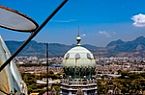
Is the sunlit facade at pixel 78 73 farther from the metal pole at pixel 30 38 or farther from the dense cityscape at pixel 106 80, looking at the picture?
the metal pole at pixel 30 38

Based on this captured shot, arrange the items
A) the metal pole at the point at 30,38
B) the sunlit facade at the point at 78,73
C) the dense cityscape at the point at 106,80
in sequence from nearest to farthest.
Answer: the metal pole at the point at 30,38
the sunlit facade at the point at 78,73
the dense cityscape at the point at 106,80

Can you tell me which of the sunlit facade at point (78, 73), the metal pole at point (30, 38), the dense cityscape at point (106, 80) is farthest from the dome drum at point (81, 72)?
the metal pole at point (30, 38)

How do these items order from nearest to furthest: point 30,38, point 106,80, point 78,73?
1. point 30,38
2. point 78,73
3. point 106,80

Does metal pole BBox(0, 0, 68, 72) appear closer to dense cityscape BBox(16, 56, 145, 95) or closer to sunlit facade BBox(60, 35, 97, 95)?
dense cityscape BBox(16, 56, 145, 95)

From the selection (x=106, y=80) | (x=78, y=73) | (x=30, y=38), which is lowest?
(x=30, y=38)

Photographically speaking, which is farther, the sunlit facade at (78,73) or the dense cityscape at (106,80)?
the dense cityscape at (106,80)

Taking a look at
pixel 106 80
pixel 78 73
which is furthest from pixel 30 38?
pixel 106 80

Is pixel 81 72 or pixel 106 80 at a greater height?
pixel 106 80

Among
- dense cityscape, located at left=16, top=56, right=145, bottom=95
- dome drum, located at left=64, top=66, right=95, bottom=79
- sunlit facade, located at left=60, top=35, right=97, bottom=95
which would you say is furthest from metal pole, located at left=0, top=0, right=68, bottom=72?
dome drum, located at left=64, top=66, right=95, bottom=79

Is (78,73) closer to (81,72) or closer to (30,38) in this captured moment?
(81,72)

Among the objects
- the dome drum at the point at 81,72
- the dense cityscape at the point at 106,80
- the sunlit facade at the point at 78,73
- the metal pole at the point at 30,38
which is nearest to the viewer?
the metal pole at the point at 30,38

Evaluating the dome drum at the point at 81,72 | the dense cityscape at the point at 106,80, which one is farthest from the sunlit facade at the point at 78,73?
the dense cityscape at the point at 106,80

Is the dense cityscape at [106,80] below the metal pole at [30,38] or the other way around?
the other way around

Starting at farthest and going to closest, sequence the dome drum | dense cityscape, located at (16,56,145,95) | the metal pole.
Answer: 1. dense cityscape, located at (16,56,145,95)
2. the dome drum
3. the metal pole
